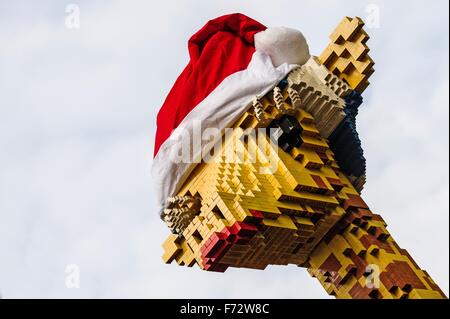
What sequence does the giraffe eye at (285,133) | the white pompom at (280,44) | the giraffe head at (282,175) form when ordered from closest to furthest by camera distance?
the giraffe head at (282,175) → the giraffe eye at (285,133) → the white pompom at (280,44)

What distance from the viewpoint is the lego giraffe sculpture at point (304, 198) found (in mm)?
14516

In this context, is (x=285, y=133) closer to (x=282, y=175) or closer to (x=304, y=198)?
(x=282, y=175)

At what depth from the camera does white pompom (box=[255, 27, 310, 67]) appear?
16266 millimetres

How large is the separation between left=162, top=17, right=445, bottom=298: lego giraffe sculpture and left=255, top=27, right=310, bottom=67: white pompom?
30 cm

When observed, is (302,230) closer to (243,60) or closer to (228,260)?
(228,260)

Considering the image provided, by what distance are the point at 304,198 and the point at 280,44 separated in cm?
270

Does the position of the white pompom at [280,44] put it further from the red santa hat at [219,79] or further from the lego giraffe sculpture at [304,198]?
the lego giraffe sculpture at [304,198]

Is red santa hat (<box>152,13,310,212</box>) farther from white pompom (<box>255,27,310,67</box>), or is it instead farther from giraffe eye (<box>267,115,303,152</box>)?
A: giraffe eye (<box>267,115,303,152</box>)

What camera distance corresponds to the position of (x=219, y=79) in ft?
53.4

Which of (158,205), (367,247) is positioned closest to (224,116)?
(158,205)

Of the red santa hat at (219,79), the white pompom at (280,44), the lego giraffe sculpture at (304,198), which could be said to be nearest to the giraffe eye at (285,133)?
the lego giraffe sculpture at (304,198)

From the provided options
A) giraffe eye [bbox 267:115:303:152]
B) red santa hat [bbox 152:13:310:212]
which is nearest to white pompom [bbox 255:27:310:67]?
red santa hat [bbox 152:13:310:212]

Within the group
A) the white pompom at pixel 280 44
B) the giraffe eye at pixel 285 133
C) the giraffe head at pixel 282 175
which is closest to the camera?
the giraffe head at pixel 282 175

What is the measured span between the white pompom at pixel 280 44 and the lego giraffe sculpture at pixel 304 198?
0.30 m
